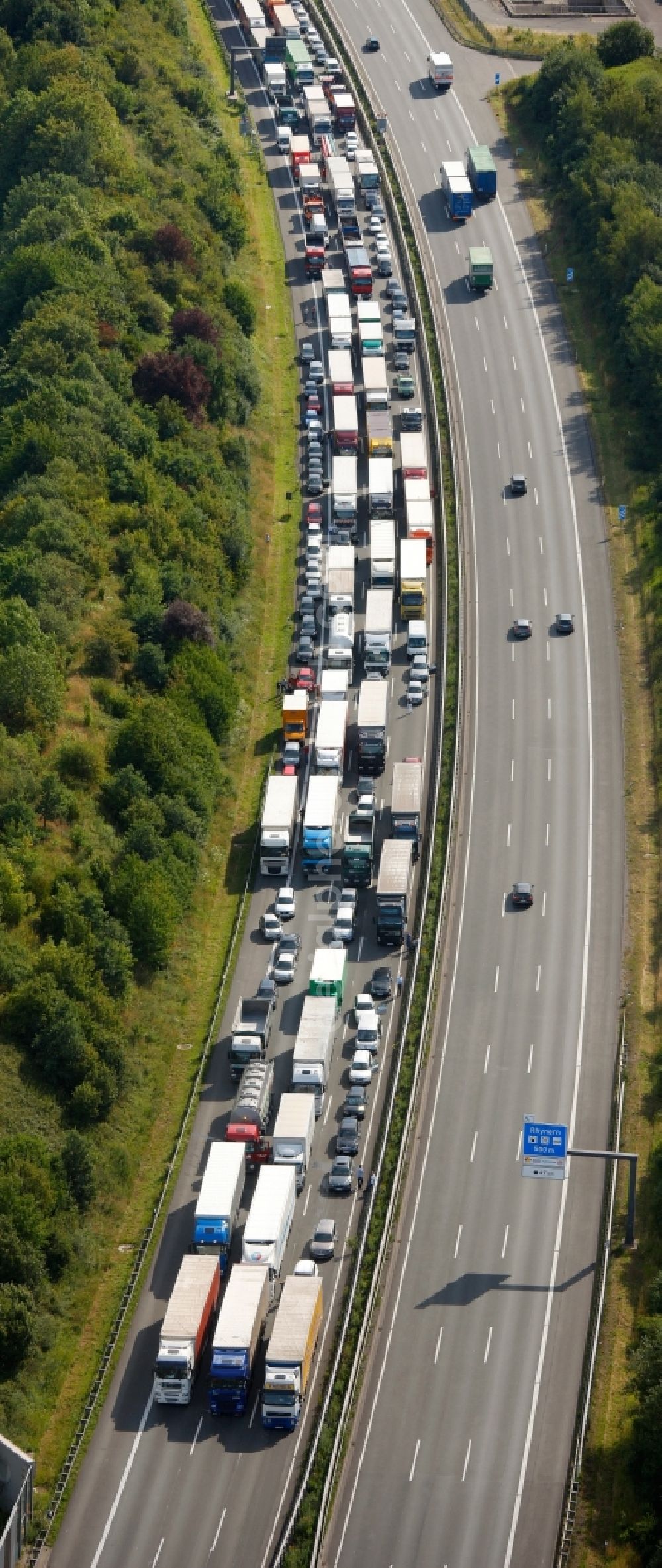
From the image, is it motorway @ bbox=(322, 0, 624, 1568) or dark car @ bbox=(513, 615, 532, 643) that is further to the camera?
dark car @ bbox=(513, 615, 532, 643)

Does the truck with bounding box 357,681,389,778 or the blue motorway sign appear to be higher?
the truck with bounding box 357,681,389,778

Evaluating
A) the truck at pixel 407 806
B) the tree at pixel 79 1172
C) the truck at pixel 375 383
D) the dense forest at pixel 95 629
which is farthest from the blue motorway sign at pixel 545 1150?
the truck at pixel 375 383

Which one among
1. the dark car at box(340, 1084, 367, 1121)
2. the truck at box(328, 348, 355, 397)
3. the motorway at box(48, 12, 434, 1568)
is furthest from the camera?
the truck at box(328, 348, 355, 397)

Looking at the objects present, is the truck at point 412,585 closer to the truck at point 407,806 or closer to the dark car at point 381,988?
the truck at point 407,806

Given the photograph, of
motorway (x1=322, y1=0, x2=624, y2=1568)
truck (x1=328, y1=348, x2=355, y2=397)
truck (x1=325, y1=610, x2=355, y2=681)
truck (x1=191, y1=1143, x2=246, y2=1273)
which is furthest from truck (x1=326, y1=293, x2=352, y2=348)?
truck (x1=191, y1=1143, x2=246, y2=1273)

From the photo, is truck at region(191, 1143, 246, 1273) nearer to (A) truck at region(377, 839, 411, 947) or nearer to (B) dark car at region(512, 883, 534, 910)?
(A) truck at region(377, 839, 411, 947)

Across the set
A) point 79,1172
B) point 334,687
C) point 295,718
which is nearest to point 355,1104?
point 79,1172
